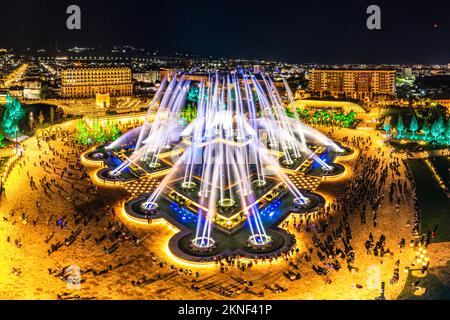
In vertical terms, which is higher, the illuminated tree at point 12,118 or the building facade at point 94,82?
the building facade at point 94,82

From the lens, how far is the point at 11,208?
32.4 metres

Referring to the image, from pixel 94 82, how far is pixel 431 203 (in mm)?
87434

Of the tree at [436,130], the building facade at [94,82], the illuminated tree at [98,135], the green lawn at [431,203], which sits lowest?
the green lawn at [431,203]

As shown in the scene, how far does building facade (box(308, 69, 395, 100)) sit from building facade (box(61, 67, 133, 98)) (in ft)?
159

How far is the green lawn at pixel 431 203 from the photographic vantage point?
2807cm

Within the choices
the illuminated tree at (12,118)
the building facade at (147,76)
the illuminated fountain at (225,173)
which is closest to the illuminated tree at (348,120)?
the illuminated fountain at (225,173)

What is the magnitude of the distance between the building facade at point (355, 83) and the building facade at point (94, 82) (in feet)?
159

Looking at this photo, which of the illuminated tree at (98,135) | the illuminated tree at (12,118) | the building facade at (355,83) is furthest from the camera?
the building facade at (355,83)

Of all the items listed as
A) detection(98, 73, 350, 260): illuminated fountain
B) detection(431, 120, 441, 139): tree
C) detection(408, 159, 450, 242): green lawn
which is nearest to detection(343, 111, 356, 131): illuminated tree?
detection(98, 73, 350, 260): illuminated fountain

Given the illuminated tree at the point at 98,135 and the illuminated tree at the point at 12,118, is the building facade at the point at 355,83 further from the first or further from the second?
the illuminated tree at the point at 12,118

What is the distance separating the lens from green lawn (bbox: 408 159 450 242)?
1105 inches

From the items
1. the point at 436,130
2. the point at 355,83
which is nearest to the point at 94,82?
the point at 355,83

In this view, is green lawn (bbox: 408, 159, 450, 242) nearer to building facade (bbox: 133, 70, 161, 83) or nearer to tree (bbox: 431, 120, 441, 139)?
tree (bbox: 431, 120, 441, 139)

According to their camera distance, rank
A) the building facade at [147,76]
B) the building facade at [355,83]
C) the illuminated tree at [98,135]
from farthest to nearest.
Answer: the building facade at [147,76]
the building facade at [355,83]
the illuminated tree at [98,135]
